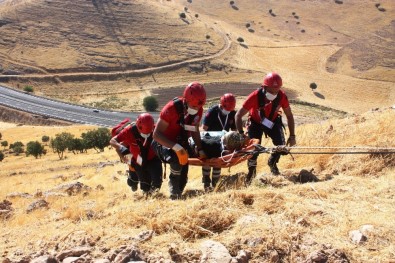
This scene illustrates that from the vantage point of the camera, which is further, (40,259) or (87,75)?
(87,75)

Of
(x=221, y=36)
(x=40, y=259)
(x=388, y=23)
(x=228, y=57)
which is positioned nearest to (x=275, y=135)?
(x=40, y=259)

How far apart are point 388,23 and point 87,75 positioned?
74202mm

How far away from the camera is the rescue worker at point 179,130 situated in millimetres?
6602

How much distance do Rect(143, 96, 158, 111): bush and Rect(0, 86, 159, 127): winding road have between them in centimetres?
209

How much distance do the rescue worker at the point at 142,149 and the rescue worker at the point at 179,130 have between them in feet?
2.47

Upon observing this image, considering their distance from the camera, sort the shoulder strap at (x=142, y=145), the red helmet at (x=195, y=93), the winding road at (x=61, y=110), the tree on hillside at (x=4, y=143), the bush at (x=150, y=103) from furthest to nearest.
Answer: the bush at (x=150, y=103), the winding road at (x=61, y=110), the tree on hillside at (x=4, y=143), the shoulder strap at (x=142, y=145), the red helmet at (x=195, y=93)

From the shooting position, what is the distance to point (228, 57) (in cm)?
8856

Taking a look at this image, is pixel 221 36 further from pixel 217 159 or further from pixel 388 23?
pixel 217 159

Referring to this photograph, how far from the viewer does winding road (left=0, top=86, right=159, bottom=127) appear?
6094cm

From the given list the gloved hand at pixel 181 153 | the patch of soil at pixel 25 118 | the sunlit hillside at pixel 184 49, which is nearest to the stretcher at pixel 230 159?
the gloved hand at pixel 181 153

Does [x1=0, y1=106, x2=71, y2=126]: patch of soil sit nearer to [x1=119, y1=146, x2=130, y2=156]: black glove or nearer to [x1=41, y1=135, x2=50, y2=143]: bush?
[x1=41, y1=135, x2=50, y2=143]: bush

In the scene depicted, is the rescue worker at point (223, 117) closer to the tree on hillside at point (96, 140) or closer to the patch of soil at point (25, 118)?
the tree on hillside at point (96, 140)

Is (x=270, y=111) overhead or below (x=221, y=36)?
overhead

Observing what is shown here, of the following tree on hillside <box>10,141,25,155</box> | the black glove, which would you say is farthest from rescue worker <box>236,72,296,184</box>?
tree on hillside <box>10,141,25,155</box>
